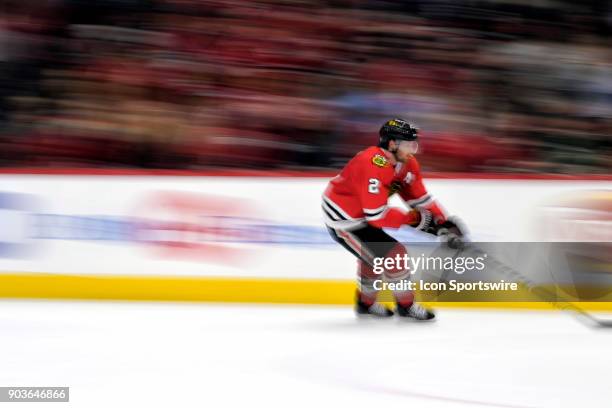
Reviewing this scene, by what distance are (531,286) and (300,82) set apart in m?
2.55

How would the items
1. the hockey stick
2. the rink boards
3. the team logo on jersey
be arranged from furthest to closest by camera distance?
the rink boards → the hockey stick → the team logo on jersey

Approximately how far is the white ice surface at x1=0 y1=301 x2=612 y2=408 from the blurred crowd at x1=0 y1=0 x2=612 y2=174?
1.34m

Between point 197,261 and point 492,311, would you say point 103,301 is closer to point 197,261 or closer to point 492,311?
point 197,261

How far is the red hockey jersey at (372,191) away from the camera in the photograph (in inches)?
220

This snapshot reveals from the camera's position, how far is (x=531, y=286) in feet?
20.5

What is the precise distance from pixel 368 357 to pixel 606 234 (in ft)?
7.62

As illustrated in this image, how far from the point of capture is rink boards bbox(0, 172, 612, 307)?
21.6 ft

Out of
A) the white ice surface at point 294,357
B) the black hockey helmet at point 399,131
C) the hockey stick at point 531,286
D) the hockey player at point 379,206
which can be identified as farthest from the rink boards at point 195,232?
the black hockey helmet at point 399,131

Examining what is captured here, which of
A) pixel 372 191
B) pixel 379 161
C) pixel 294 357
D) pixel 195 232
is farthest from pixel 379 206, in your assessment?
pixel 195 232

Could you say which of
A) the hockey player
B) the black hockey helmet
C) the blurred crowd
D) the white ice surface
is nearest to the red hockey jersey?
the hockey player

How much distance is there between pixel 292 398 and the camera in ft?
13.1

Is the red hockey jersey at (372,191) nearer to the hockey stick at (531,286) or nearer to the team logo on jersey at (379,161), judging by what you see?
the team logo on jersey at (379,161)

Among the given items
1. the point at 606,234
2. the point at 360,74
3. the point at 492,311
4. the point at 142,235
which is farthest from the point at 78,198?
the point at 606,234

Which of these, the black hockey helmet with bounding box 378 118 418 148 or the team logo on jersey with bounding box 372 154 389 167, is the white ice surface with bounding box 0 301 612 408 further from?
the black hockey helmet with bounding box 378 118 418 148
